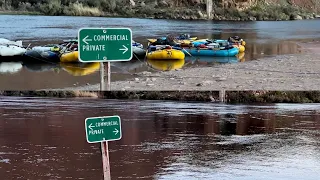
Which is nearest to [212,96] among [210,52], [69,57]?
[69,57]

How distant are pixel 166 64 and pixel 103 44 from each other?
67.7 feet

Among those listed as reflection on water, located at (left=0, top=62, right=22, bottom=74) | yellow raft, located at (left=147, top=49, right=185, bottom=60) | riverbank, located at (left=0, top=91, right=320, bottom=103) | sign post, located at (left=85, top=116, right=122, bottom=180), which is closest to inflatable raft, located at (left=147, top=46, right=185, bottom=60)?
yellow raft, located at (left=147, top=49, right=185, bottom=60)

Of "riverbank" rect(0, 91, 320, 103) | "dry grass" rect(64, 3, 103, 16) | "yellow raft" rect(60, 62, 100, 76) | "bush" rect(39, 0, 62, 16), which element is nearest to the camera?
"riverbank" rect(0, 91, 320, 103)

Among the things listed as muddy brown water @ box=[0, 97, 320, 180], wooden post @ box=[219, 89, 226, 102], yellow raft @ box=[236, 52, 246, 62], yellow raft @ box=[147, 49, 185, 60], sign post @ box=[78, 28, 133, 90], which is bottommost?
yellow raft @ box=[236, 52, 246, 62]

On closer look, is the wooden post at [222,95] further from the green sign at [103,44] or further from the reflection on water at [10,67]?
the green sign at [103,44]

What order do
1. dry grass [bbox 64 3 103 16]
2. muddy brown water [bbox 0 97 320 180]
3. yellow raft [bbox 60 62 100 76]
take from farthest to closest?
dry grass [bbox 64 3 103 16] → yellow raft [bbox 60 62 100 76] → muddy brown water [bbox 0 97 320 180]

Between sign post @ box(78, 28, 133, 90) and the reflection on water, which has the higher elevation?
Result: sign post @ box(78, 28, 133, 90)

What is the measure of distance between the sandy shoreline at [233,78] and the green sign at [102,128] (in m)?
12.8

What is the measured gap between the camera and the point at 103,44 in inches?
237

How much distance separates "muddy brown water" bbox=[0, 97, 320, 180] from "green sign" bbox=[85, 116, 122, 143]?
3.04m

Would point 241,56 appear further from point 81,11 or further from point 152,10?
point 81,11

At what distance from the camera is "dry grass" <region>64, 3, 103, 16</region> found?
103m

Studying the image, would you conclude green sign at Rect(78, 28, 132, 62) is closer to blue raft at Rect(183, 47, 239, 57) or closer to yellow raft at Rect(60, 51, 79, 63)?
yellow raft at Rect(60, 51, 79, 63)

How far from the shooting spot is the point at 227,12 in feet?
372
